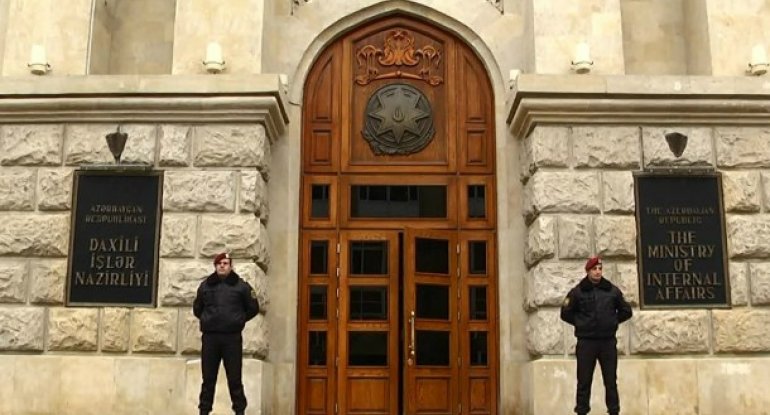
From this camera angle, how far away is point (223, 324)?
9484mm

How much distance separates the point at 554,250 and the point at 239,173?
4251mm

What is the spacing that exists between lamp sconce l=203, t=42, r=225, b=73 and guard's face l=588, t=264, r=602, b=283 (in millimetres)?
5722

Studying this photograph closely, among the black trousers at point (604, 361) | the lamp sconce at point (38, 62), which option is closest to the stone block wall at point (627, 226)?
the black trousers at point (604, 361)

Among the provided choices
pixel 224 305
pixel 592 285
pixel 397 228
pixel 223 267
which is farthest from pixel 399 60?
pixel 224 305

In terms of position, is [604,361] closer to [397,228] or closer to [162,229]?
[397,228]

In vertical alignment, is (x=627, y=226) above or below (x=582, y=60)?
below

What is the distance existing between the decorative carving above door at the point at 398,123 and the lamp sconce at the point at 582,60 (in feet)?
7.18

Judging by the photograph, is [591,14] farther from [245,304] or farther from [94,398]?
[94,398]

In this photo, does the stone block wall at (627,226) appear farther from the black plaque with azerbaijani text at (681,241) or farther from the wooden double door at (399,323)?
the wooden double door at (399,323)

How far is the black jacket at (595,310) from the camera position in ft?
31.3

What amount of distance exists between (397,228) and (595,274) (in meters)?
3.68

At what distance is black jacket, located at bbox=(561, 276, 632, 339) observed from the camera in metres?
9.55

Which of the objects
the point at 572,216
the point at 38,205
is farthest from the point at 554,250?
the point at 38,205

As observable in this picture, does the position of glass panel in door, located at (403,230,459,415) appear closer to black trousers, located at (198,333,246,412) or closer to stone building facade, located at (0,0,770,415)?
stone building facade, located at (0,0,770,415)
